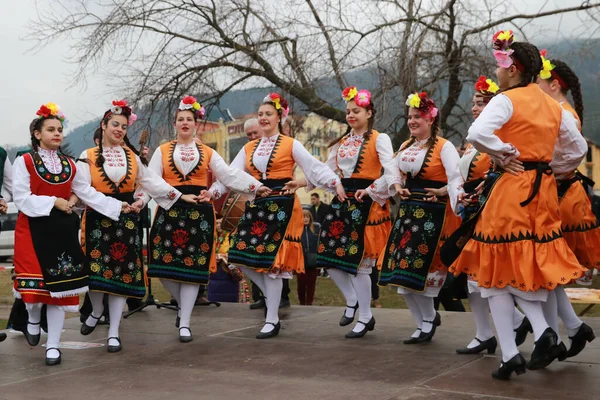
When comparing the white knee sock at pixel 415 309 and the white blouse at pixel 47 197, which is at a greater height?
the white blouse at pixel 47 197

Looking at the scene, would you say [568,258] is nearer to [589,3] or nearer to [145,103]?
[589,3]

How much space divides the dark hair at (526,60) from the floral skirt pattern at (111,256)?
298cm

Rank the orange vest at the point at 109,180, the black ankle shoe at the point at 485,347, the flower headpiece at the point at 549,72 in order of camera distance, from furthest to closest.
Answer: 1. the orange vest at the point at 109,180
2. the black ankle shoe at the point at 485,347
3. the flower headpiece at the point at 549,72

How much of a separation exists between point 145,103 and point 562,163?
1017 centimetres

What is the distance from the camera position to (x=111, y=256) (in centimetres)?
583

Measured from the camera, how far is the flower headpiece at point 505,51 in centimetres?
420

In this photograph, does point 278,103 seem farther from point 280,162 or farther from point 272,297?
point 272,297

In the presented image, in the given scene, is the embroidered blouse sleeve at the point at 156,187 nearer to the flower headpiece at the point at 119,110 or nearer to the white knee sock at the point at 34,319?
the flower headpiece at the point at 119,110

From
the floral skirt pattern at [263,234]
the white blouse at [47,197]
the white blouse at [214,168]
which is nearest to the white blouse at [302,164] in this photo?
the white blouse at [214,168]

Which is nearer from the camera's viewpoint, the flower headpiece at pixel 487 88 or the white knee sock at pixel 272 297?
the flower headpiece at pixel 487 88


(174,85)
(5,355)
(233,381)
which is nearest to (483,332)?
(233,381)

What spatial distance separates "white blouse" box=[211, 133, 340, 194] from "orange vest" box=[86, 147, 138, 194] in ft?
2.17

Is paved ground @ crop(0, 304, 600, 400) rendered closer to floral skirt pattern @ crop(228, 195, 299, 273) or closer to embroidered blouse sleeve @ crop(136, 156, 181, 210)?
floral skirt pattern @ crop(228, 195, 299, 273)

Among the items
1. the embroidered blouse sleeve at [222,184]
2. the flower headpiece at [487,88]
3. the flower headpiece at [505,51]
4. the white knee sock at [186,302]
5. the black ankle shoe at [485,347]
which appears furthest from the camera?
the embroidered blouse sleeve at [222,184]
